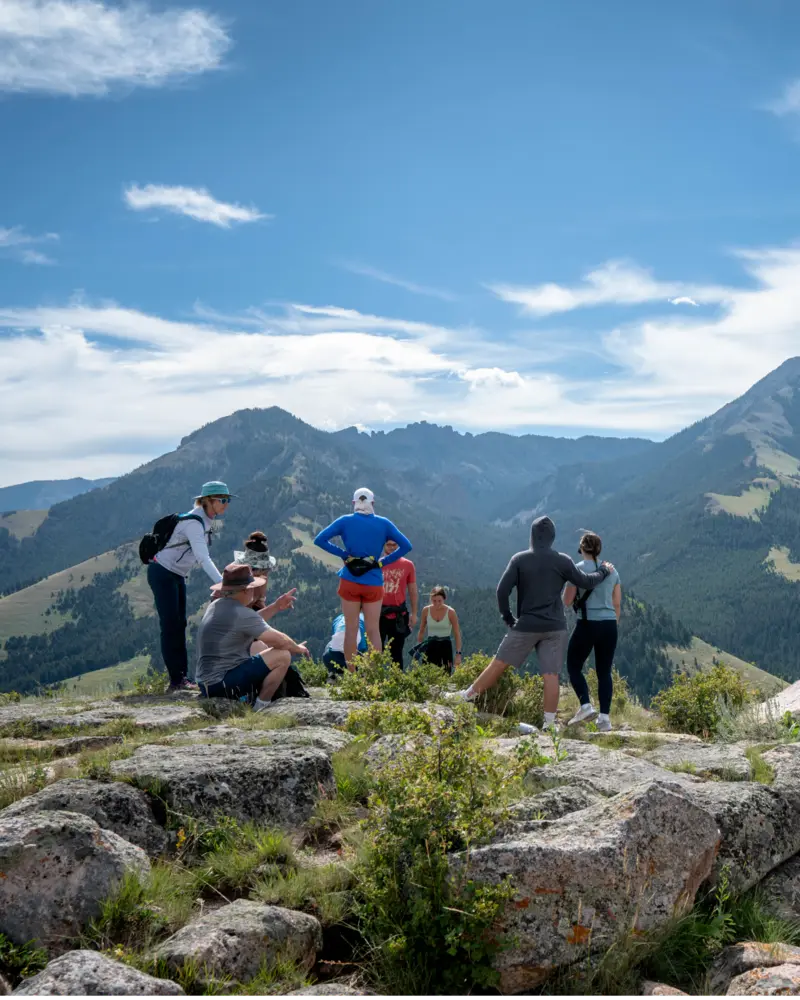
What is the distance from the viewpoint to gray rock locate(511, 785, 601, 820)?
570cm

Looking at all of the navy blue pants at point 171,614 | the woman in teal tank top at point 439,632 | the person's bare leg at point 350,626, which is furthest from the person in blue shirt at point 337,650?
the navy blue pants at point 171,614

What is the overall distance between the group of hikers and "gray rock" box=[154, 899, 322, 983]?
15.6ft

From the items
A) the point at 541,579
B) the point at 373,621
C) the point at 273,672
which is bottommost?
the point at 273,672

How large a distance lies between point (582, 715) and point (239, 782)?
297 inches

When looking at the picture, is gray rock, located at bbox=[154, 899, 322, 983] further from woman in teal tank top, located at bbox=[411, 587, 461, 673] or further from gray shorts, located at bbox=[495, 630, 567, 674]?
woman in teal tank top, located at bbox=[411, 587, 461, 673]

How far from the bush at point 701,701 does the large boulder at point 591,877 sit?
6.53 meters


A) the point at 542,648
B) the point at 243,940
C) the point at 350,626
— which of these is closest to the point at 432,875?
the point at 243,940

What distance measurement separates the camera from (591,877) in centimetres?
471

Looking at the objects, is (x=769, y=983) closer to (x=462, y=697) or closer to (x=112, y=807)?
(x=112, y=807)

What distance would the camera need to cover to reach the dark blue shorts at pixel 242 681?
10.3 metres

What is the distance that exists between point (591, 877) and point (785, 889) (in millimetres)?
2107

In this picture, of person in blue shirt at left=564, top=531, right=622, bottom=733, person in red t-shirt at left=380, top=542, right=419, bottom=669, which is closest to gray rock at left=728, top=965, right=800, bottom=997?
person in blue shirt at left=564, top=531, right=622, bottom=733

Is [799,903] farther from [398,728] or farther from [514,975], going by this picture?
[398,728]

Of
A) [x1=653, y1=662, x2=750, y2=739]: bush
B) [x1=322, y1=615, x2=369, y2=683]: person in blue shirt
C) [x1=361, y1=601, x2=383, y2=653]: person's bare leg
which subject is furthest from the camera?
[x1=322, y1=615, x2=369, y2=683]: person in blue shirt
